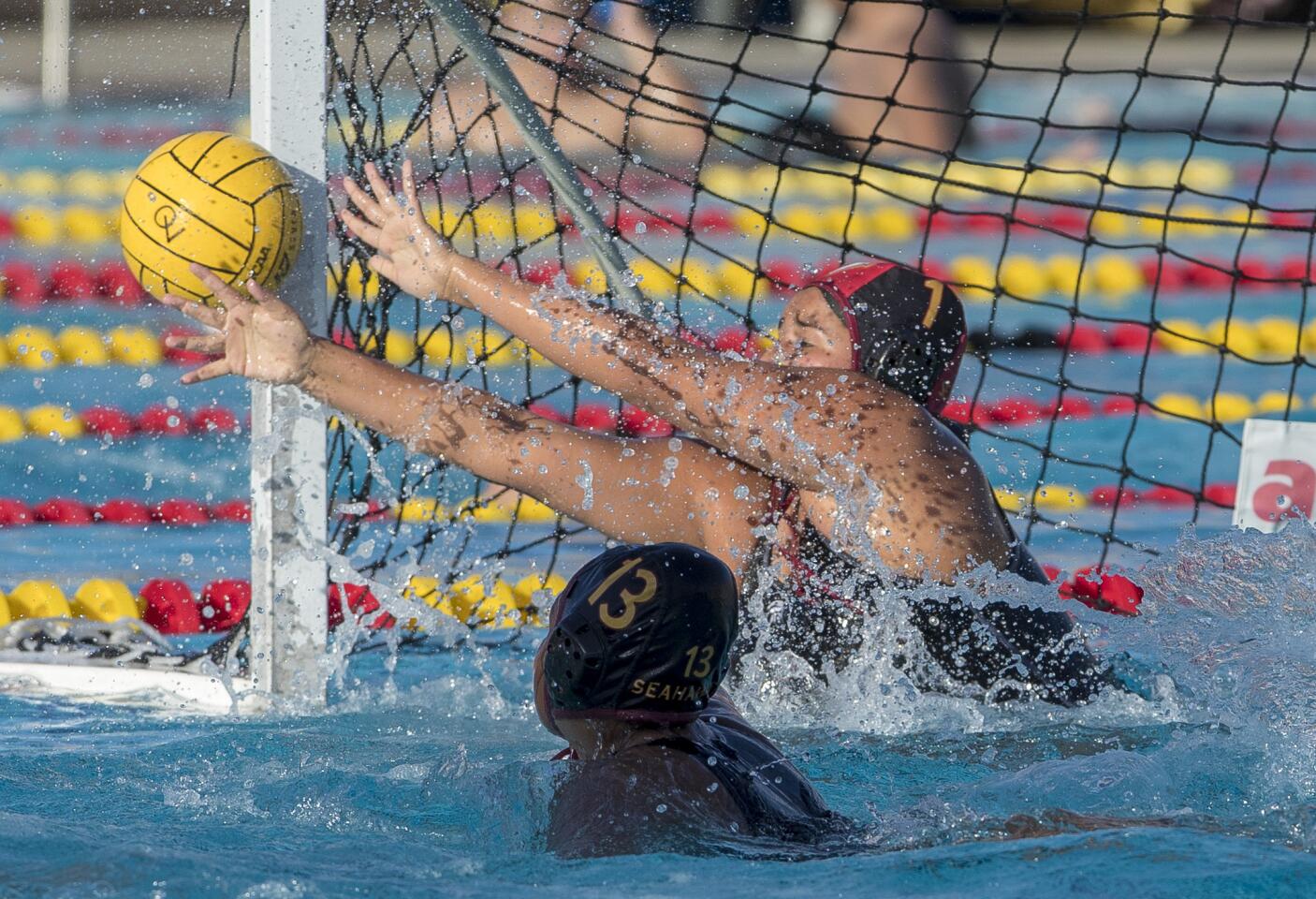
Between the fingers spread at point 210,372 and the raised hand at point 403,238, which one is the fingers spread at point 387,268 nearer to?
the raised hand at point 403,238

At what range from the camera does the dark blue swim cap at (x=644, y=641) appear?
175 centimetres

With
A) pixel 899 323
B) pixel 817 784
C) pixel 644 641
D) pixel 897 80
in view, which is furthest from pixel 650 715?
pixel 897 80

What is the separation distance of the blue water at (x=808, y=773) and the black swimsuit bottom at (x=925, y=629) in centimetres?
5

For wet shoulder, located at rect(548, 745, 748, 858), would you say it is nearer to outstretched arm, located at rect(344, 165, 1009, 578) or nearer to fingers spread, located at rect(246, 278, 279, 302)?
outstretched arm, located at rect(344, 165, 1009, 578)

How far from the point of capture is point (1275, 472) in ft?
12.8

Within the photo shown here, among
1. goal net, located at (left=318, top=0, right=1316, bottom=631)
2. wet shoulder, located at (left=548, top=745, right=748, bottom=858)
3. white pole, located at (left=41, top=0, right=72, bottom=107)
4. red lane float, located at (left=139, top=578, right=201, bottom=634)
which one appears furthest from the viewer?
white pole, located at (left=41, top=0, right=72, bottom=107)

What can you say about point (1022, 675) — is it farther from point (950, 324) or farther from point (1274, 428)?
point (1274, 428)

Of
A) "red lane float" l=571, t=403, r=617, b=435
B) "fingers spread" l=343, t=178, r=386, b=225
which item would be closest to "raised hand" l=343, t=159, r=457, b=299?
"fingers spread" l=343, t=178, r=386, b=225

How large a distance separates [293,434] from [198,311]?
354 millimetres

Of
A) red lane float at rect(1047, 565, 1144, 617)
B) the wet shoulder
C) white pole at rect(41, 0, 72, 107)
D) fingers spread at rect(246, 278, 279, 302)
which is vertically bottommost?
red lane float at rect(1047, 565, 1144, 617)

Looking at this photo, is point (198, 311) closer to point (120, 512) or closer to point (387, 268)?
point (387, 268)

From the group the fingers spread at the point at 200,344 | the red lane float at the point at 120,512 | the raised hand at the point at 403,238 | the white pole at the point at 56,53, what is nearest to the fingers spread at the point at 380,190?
the raised hand at the point at 403,238

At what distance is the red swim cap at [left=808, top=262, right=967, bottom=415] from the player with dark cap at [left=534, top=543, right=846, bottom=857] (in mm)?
880

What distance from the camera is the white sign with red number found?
387cm
